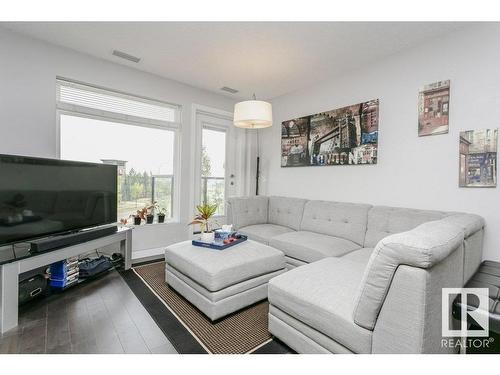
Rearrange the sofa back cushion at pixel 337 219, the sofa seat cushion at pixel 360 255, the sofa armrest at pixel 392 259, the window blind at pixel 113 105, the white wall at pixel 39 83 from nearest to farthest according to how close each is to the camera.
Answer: the sofa armrest at pixel 392 259, the sofa seat cushion at pixel 360 255, the white wall at pixel 39 83, the sofa back cushion at pixel 337 219, the window blind at pixel 113 105

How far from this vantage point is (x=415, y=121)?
8.45ft

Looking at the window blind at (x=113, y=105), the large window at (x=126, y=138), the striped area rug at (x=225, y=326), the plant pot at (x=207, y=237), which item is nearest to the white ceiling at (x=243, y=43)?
the window blind at (x=113, y=105)

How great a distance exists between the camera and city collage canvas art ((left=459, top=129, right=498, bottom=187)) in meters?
2.07

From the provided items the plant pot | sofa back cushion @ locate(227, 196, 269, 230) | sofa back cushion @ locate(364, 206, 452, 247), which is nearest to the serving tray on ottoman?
the plant pot

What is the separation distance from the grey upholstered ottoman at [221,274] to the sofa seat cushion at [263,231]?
0.61 m

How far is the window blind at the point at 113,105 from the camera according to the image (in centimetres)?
285

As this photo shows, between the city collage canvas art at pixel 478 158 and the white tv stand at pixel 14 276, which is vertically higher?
the city collage canvas art at pixel 478 158

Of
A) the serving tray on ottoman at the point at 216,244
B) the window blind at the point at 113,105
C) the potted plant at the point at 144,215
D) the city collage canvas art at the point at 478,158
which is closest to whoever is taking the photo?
the city collage canvas art at the point at 478,158

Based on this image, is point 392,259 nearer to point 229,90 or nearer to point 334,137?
point 334,137

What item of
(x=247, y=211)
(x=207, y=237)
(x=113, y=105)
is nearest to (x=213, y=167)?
(x=247, y=211)

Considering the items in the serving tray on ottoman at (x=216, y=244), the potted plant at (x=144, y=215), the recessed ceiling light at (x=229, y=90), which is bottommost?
the serving tray on ottoman at (x=216, y=244)

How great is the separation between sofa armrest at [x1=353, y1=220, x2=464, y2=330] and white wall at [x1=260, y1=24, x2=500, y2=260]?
1.41m

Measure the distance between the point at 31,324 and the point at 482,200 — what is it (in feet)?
12.4

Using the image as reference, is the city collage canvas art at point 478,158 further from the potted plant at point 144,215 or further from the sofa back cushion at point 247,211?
the potted plant at point 144,215
